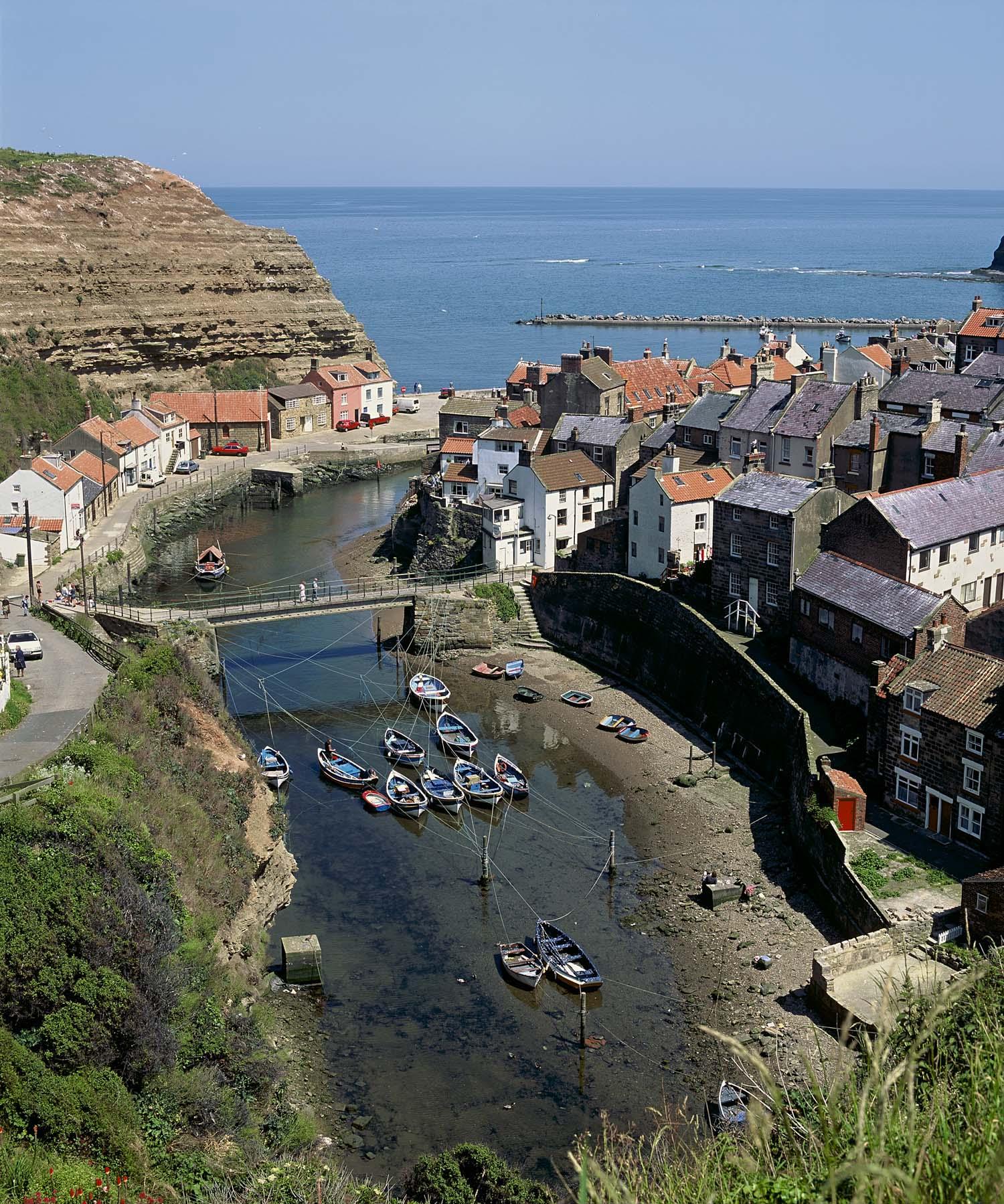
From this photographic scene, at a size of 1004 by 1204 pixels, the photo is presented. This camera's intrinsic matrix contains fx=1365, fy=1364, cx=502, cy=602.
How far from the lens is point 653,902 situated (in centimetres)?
3703

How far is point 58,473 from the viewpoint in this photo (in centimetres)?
6862

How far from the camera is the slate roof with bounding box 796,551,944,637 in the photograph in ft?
132

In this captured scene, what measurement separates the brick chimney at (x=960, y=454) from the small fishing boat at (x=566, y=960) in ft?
83.4

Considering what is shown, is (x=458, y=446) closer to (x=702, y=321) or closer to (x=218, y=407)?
(x=218, y=407)

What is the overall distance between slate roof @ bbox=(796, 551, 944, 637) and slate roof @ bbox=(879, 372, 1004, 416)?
14070 mm

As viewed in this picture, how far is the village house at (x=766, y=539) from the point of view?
4788cm

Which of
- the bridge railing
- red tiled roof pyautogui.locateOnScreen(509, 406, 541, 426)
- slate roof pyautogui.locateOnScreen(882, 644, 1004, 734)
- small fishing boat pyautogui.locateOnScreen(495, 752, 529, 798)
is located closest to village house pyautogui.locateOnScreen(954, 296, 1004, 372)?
red tiled roof pyautogui.locateOnScreen(509, 406, 541, 426)

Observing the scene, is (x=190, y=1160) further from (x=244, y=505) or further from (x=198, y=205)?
(x=198, y=205)

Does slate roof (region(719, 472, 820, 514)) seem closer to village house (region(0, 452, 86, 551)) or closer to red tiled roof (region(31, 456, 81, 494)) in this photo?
village house (region(0, 452, 86, 551))

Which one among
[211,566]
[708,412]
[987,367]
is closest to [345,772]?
[211,566]

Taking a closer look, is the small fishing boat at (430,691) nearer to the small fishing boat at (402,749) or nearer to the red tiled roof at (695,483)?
the small fishing boat at (402,749)

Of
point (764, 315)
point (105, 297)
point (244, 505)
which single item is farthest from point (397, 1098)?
point (764, 315)

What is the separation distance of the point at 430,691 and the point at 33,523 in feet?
81.7

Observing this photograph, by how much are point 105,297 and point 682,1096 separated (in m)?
84.9
